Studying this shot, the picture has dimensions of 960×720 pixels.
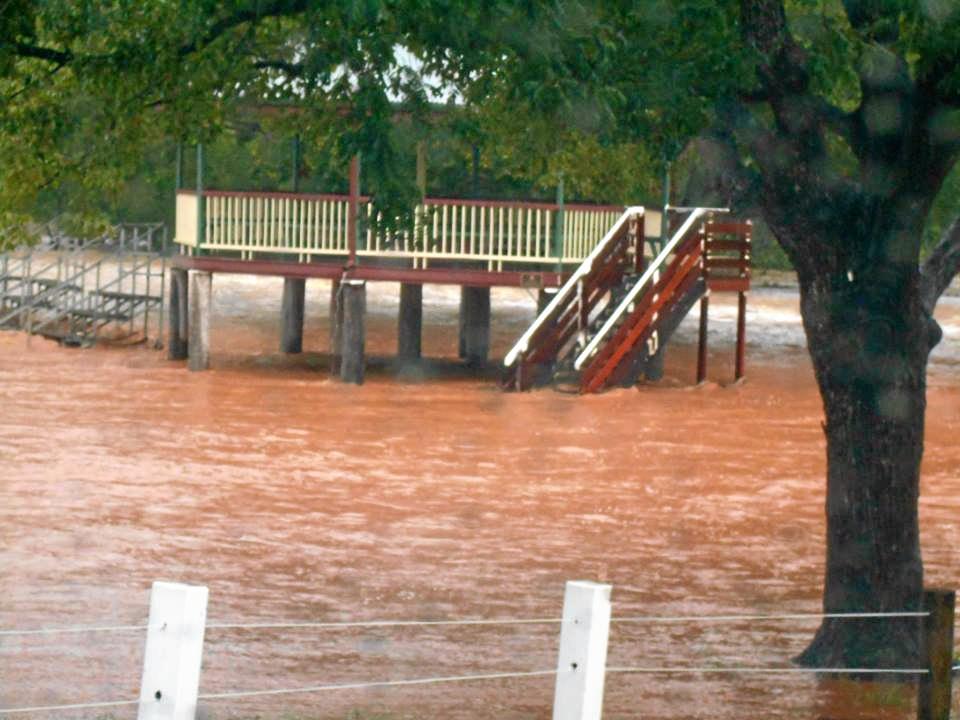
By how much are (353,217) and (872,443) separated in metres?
18.3

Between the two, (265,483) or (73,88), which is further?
(265,483)

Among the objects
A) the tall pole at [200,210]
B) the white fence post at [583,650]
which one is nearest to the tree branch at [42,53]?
the white fence post at [583,650]

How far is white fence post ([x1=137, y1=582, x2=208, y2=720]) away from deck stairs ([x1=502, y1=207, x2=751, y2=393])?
74.2 ft

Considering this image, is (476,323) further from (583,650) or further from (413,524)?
(583,650)

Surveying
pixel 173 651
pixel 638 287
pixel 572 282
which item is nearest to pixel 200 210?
pixel 572 282

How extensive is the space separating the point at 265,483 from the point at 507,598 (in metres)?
6.35

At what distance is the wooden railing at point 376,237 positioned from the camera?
29844mm

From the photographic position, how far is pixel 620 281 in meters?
30.3

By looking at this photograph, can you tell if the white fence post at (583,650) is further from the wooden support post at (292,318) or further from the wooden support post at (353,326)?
the wooden support post at (292,318)

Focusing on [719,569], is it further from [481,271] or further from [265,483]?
[481,271]

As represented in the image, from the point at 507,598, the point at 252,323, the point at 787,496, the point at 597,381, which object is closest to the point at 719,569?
the point at 507,598

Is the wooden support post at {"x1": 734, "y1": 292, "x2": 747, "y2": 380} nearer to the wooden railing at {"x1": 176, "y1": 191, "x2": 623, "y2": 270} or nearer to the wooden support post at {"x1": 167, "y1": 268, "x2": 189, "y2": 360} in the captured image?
the wooden railing at {"x1": 176, "y1": 191, "x2": 623, "y2": 270}

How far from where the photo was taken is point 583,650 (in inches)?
269

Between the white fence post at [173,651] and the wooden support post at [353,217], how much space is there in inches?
859
